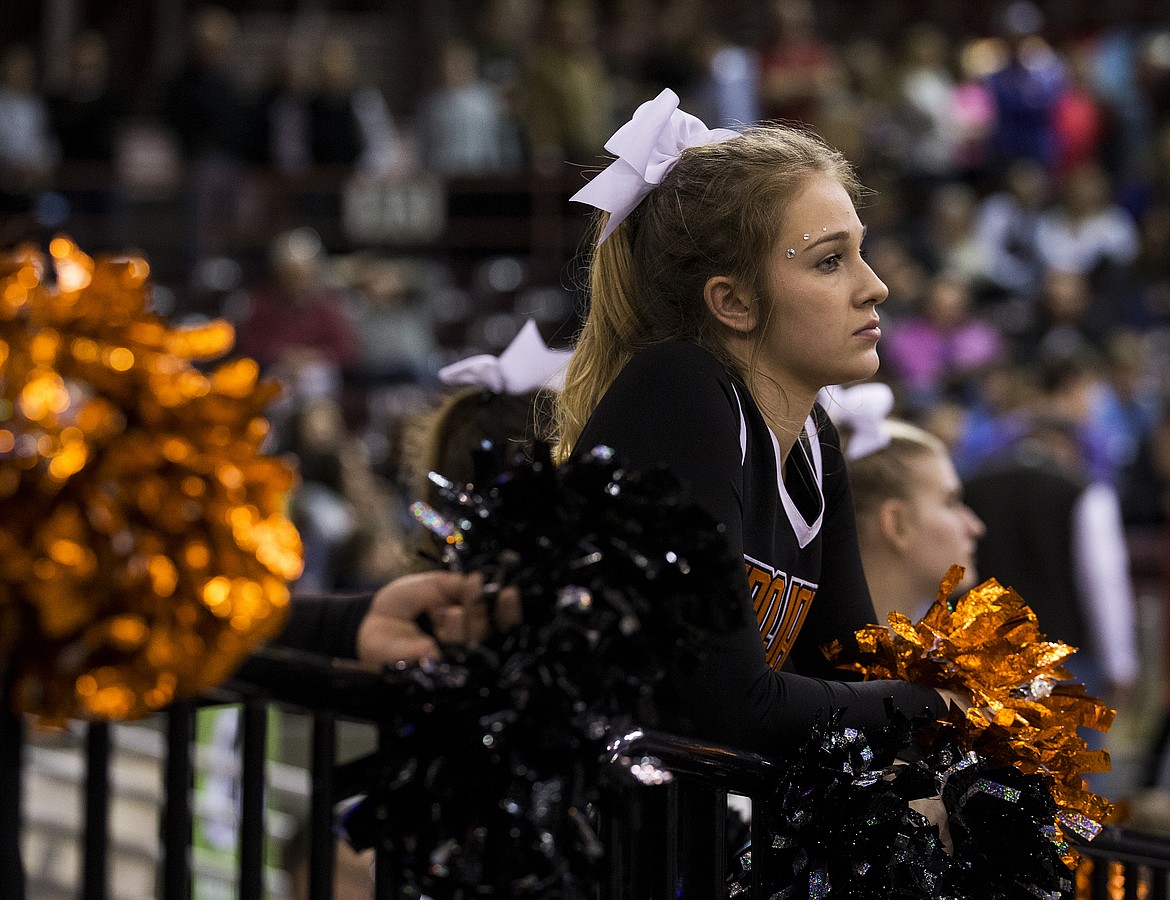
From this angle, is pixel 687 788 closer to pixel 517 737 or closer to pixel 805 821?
pixel 805 821

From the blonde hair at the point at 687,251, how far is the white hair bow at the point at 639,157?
2 centimetres

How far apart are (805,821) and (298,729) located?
15.3ft

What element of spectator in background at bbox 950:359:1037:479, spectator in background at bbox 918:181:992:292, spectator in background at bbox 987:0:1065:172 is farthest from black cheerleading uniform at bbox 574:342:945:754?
spectator in background at bbox 987:0:1065:172

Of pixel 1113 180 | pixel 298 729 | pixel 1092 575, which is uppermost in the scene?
pixel 1113 180

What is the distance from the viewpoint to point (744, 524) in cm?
184

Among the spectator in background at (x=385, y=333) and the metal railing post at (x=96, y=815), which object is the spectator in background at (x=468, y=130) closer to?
the spectator in background at (x=385, y=333)

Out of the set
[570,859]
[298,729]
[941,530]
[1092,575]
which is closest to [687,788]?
[570,859]

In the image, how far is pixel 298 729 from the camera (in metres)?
6.13

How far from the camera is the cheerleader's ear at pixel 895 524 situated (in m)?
2.97

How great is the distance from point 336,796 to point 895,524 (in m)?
1.65

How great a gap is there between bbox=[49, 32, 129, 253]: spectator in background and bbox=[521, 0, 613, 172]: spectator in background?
2852 millimetres

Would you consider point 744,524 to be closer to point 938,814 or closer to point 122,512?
point 938,814

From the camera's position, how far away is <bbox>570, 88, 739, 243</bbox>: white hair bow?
6.63ft

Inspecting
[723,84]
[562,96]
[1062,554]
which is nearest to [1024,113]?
[723,84]
